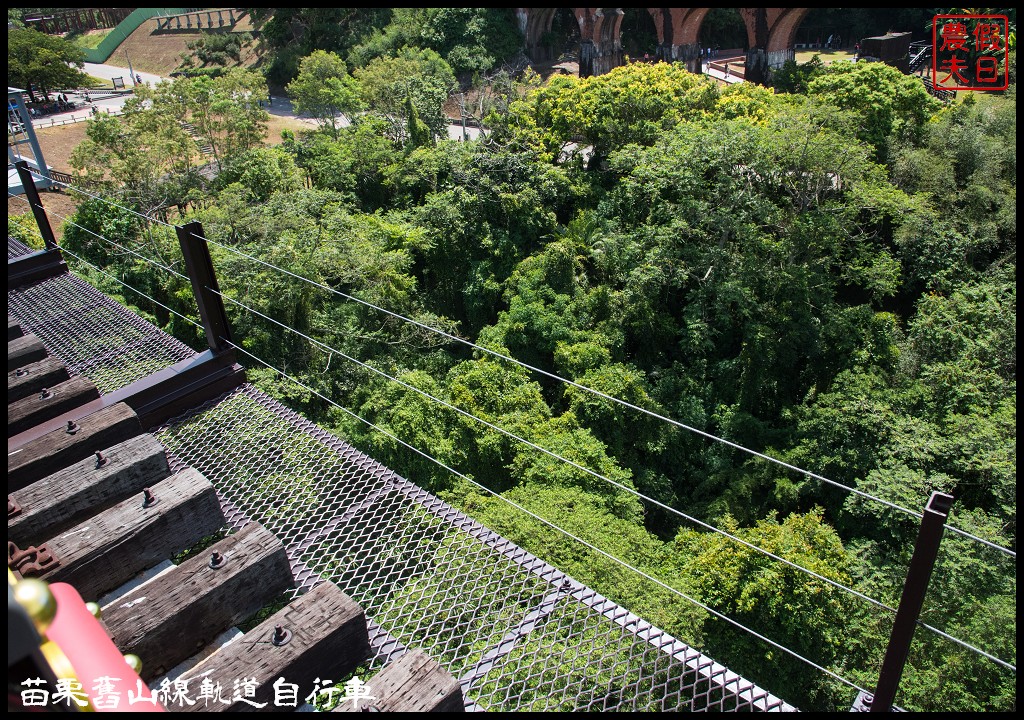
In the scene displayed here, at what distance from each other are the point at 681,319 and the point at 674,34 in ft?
45.6

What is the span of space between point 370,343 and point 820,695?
8.43 m

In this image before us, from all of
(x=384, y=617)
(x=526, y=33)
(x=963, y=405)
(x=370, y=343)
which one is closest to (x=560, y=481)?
(x=370, y=343)

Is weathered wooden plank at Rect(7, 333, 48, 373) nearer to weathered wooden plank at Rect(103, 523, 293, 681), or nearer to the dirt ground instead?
weathered wooden plank at Rect(103, 523, 293, 681)

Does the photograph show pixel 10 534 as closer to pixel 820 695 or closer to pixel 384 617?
pixel 384 617

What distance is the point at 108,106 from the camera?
27.2m

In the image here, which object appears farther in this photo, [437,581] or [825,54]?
A: [825,54]

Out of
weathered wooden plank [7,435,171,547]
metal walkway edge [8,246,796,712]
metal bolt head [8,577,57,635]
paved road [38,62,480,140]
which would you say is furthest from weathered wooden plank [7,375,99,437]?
paved road [38,62,480,140]

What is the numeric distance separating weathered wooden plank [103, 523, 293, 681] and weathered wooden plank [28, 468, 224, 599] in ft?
0.42

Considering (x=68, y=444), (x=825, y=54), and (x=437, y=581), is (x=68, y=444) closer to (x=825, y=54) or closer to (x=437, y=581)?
(x=437, y=581)

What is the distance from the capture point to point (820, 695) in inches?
313

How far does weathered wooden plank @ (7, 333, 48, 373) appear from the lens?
274 cm

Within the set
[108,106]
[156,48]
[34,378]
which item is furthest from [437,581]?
[156,48]

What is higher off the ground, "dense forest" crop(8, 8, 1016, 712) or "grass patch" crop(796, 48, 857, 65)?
"grass patch" crop(796, 48, 857, 65)

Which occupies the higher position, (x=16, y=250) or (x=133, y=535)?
(x=16, y=250)
